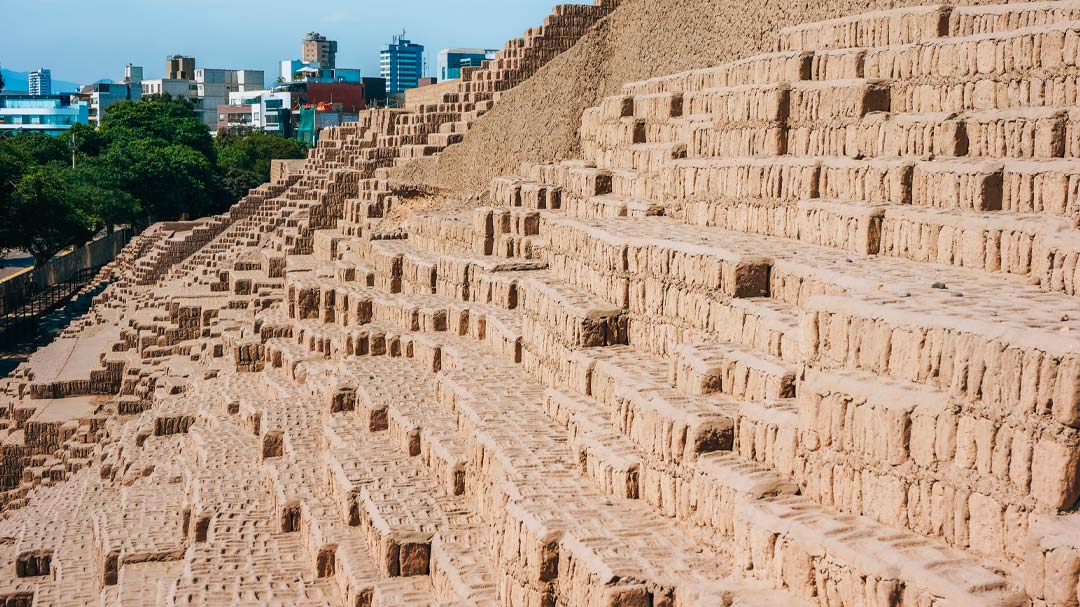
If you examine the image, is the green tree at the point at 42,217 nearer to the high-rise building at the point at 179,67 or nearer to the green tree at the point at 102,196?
the green tree at the point at 102,196

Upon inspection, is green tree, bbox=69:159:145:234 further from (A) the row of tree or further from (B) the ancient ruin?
(B) the ancient ruin

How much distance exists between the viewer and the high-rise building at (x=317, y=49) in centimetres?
16875

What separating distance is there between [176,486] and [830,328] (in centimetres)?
1223

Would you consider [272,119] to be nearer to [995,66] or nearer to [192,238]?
[192,238]

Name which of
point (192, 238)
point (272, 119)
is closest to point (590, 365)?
point (192, 238)

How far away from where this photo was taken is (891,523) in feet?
25.7

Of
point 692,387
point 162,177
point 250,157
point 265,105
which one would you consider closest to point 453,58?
point 265,105

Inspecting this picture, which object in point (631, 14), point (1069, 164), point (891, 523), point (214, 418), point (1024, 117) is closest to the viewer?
point (891, 523)

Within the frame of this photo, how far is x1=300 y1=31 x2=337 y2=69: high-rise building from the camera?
554 feet

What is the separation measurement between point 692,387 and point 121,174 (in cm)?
4418

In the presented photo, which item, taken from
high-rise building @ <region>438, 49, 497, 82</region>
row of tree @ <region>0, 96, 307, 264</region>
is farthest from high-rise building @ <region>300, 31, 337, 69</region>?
row of tree @ <region>0, 96, 307, 264</region>

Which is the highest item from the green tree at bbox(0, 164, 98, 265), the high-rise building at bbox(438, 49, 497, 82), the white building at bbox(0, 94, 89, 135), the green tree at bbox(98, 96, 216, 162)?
the high-rise building at bbox(438, 49, 497, 82)

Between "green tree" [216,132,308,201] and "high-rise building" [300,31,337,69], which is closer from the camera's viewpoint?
"green tree" [216,132,308,201]

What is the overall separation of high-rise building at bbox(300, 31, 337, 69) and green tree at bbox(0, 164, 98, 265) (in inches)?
4962
